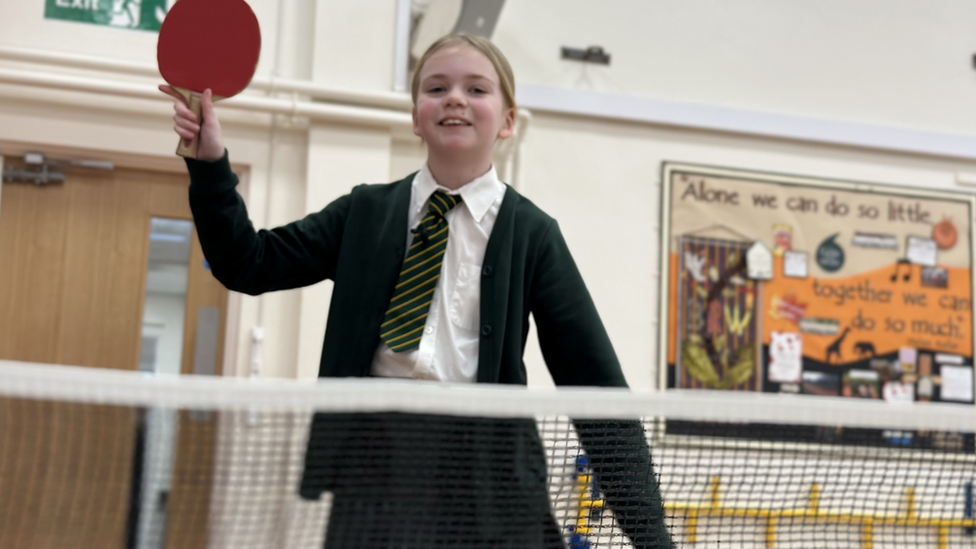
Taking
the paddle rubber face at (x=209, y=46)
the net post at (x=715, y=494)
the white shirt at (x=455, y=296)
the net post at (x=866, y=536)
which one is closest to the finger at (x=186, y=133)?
the paddle rubber face at (x=209, y=46)

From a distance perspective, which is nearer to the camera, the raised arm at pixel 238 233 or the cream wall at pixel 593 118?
the raised arm at pixel 238 233

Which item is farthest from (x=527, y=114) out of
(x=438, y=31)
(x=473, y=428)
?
(x=473, y=428)

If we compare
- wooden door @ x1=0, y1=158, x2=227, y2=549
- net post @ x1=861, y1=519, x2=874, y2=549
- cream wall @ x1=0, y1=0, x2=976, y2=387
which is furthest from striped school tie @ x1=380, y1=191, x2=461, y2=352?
wooden door @ x1=0, y1=158, x2=227, y2=549

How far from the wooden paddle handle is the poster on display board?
10.6 feet

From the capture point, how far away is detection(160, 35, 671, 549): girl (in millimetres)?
1200

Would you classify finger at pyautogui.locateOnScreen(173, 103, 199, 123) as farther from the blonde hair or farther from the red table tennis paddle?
the blonde hair

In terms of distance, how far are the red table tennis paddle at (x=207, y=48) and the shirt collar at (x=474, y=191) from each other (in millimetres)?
355

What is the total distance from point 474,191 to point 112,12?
3.08 meters

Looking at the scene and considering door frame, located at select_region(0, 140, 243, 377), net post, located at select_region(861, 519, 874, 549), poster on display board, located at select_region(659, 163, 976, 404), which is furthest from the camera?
poster on display board, located at select_region(659, 163, 976, 404)

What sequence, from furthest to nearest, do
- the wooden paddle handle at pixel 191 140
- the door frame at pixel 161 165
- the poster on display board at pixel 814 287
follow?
the poster on display board at pixel 814 287 → the door frame at pixel 161 165 → the wooden paddle handle at pixel 191 140

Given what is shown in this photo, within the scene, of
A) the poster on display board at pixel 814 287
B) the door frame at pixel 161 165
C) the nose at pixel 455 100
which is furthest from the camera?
the poster on display board at pixel 814 287

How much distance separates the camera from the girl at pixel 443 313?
3.94 ft

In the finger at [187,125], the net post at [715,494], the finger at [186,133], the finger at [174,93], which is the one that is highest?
the finger at [174,93]

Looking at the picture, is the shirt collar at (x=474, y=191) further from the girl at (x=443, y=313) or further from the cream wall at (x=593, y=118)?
the cream wall at (x=593, y=118)
